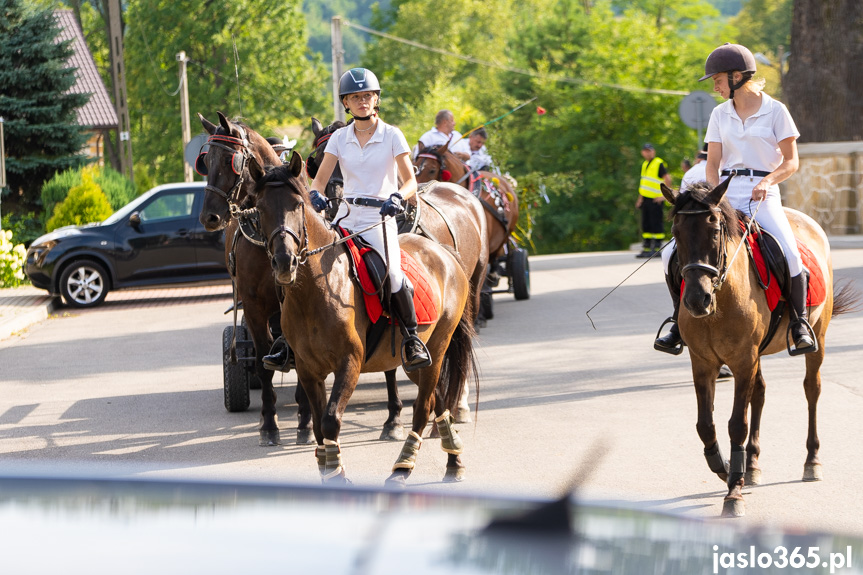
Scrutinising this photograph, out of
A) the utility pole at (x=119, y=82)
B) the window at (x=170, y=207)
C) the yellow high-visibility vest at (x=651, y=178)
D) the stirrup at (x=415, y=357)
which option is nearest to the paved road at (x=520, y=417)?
the stirrup at (x=415, y=357)

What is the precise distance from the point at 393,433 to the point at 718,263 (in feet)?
9.73

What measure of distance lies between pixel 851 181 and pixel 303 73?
4036 cm

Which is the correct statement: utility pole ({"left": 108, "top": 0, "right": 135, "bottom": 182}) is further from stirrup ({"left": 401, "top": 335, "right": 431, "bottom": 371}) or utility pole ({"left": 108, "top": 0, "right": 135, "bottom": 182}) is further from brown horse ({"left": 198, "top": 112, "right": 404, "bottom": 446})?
stirrup ({"left": 401, "top": 335, "right": 431, "bottom": 371})

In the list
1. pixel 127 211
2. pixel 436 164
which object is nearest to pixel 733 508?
pixel 436 164

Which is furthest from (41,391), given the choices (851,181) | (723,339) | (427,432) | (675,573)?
(851,181)

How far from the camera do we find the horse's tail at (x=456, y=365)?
22.2 ft

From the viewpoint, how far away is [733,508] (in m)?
5.22

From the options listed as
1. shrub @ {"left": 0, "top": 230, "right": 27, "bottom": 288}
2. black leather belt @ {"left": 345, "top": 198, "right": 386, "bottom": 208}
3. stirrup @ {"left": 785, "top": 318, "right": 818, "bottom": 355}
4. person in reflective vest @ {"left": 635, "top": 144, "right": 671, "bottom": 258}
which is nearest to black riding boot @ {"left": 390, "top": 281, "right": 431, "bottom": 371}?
black leather belt @ {"left": 345, "top": 198, "right": 386, "bottom": 208}

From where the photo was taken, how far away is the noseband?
525 centimetres

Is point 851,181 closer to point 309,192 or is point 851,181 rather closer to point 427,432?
point 427,432

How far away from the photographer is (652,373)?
32.1 ft

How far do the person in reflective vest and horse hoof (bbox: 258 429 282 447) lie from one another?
16871 mm

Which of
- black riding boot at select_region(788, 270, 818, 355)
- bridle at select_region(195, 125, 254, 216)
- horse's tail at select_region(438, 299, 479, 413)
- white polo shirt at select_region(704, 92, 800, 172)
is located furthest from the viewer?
bridle at select_region(195, 125, 254, 216)

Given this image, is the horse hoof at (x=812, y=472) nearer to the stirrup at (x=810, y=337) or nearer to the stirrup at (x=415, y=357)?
the stirrup at (x=810, y=337)
